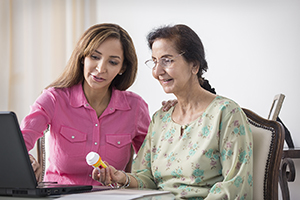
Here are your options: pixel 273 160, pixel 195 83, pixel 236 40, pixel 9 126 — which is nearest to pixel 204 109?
pixel 195 83

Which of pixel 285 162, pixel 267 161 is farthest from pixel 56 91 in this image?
pixel 285 162

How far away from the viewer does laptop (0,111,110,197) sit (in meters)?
0.93

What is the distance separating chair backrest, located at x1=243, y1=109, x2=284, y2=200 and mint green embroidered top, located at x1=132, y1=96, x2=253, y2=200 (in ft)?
0.31

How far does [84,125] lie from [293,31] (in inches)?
78.9

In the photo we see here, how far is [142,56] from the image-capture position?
3.36 m

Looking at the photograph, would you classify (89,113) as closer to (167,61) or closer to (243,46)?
(167,61)

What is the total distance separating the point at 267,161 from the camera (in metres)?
1.34

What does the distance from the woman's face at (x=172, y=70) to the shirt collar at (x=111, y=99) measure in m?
0.36

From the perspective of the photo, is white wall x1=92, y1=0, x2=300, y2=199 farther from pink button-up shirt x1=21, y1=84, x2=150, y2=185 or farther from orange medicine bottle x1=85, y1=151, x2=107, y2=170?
orange medicine bottle x1=85, y1=151, x2=107, y2=170

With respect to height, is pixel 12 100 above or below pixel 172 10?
below

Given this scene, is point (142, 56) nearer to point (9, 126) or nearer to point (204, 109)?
point (204, 109)

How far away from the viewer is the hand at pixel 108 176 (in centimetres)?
126

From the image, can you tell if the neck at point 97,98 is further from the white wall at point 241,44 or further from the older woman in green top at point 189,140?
the white wall at point 241,44

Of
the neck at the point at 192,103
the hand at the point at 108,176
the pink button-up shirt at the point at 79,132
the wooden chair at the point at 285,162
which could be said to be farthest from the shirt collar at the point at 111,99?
the wooden chair at the point at 285,162
